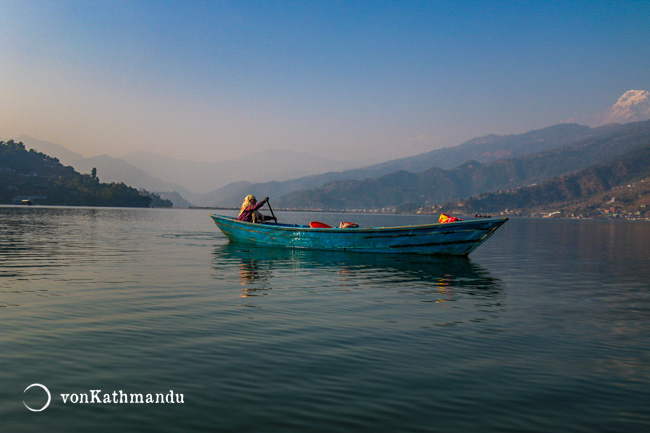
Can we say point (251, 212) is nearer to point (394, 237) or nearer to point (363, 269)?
point (394, 237)

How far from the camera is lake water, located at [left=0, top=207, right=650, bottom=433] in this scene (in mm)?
6273

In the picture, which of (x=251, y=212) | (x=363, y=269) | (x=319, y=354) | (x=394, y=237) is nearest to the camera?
(x=319, y=354)

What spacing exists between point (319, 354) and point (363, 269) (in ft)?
49.2

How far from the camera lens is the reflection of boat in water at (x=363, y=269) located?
1900 centimetres

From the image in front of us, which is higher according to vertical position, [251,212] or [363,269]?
[251,212]

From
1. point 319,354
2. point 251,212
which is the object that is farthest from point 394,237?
point 319,354

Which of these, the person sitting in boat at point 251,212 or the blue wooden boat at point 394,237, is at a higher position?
the person sitting in boat at point 251,212

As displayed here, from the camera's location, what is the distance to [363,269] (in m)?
23.8

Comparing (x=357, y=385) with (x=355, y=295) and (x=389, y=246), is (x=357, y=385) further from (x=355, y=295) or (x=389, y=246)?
(x=389, y=246)

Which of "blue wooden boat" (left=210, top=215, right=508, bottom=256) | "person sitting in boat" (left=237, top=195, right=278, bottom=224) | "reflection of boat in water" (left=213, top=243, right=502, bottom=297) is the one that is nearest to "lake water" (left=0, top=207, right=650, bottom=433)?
"reflection of boat in water" (left=213, top=243, right=502, bottom=297)

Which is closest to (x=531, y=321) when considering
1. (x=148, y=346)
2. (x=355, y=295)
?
(x=355, y=295)

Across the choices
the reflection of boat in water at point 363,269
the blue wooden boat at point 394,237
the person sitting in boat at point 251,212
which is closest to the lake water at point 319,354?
the reflection of boat in water at point 363,269

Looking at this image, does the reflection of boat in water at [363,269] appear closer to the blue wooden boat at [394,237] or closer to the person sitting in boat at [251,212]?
the blue wooden boat at [394,237]

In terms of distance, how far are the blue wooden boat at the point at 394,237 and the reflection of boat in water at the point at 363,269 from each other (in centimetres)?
52
